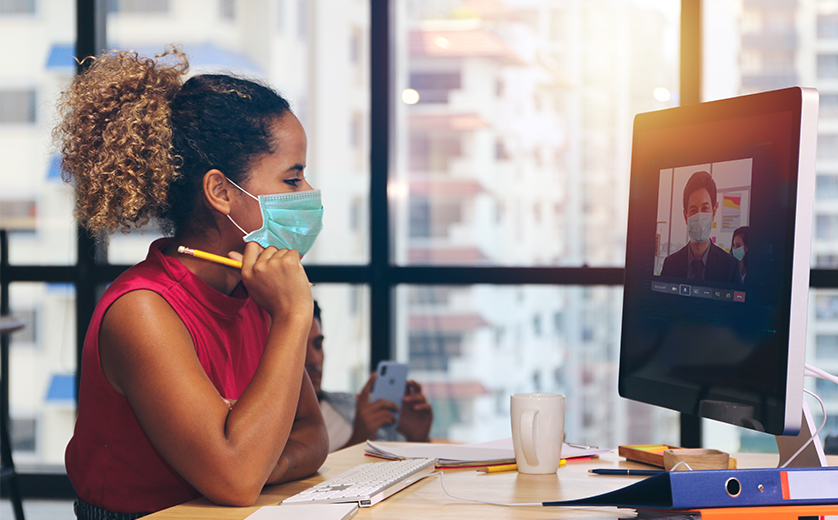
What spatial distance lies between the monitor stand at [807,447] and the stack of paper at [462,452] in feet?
1.09

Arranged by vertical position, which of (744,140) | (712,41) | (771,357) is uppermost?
(712,41)

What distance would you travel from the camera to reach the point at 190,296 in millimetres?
1225

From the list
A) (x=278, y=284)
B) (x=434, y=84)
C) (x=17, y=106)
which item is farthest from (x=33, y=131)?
(x=278, y=284)

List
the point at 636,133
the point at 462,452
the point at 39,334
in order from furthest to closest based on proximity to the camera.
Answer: the point at 39,334, the point at 462,452, the point at 636,133

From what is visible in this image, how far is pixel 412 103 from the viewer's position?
3.13 metres

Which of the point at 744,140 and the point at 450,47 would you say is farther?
the point at 450,47

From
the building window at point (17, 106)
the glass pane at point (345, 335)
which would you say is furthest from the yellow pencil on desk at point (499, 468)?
the building window at point (17, 106)

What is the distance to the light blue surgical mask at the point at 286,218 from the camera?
4.42 ft

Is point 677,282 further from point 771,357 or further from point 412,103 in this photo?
point 412,103

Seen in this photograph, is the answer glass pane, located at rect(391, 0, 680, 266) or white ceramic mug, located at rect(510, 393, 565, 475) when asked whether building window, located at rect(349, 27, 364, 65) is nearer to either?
glass pane, located at rect(391, 0, 680, 266)

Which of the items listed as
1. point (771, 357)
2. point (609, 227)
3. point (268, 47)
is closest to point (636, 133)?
point (771, 357)

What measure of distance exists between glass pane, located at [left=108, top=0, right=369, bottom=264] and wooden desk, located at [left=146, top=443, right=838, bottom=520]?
1971 millimetres

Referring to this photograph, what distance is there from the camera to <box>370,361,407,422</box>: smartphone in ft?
7.02

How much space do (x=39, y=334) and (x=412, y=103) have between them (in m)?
1.92
